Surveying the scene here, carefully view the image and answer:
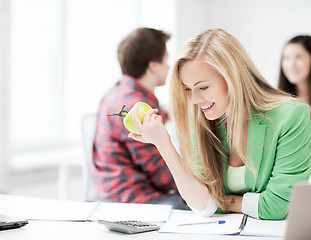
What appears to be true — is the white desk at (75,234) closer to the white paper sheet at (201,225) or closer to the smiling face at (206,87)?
the white paper sheet at (201,225)

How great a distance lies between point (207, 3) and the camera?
482 cm

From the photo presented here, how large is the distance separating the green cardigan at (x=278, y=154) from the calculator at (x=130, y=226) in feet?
1.17

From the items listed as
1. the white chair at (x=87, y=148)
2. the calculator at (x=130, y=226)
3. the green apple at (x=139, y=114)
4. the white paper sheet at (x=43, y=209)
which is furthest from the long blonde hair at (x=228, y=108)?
the white chair at (x=87, y=148)

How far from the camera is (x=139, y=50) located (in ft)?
8.34

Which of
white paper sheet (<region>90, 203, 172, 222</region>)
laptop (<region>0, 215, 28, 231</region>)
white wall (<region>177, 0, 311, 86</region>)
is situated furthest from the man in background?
white wall (<region>177, 0, 311, 86</region>)

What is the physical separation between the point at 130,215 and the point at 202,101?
437mm

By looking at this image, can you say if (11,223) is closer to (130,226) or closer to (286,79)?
(130,226)

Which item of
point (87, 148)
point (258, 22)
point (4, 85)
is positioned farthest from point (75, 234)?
point (258, 22)

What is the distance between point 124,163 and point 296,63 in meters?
1.71

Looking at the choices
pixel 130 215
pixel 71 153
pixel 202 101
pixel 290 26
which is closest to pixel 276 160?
pixel 202 101

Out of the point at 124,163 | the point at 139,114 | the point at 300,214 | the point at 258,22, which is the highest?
the point at 258,22

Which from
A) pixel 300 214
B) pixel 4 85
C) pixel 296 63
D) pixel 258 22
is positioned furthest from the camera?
pixel 258 22

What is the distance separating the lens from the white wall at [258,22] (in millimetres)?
4359

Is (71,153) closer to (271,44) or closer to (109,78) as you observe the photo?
(109,78)
